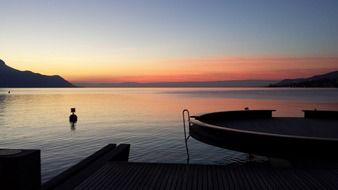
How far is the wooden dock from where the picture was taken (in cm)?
742

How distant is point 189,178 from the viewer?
801 cm

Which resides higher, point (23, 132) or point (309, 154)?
point (309, 154)

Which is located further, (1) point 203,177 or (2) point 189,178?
(1) point 203,177

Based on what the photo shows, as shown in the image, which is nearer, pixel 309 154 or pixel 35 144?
pixel 309 154

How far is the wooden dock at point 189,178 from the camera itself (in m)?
7.42

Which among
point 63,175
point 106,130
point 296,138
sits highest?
point 296,138

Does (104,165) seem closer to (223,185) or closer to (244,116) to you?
(223,185)

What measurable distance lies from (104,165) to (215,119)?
10565 millimetres

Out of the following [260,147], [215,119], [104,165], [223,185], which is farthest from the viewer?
[215,119]

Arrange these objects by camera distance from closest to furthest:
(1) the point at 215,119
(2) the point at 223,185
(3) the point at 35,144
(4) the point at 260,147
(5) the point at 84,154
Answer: (2) the point at 223,185, (4) the point at 260,147, (1) the point at 215,119, (5) the point at 84,154, (3) the point at 35,144

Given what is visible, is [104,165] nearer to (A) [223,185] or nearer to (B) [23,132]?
(A) [223,185]

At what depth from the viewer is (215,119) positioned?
746 inches

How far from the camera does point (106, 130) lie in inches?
1403

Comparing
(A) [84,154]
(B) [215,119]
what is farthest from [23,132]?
(B) [215,119]
